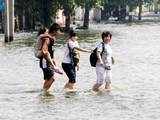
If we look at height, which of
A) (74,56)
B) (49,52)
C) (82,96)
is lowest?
(82,96)

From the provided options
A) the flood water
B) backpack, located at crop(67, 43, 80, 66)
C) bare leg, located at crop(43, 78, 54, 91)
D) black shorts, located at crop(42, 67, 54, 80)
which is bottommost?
the flood water

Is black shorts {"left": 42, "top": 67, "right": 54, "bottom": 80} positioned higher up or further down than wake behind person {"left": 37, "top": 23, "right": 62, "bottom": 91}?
further down

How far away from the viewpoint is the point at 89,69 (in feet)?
81.1

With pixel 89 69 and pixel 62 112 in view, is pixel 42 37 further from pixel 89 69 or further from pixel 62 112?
pixel 89 69

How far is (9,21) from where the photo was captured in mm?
Result: 41969

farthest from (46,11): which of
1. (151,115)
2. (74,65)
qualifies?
(151,115)

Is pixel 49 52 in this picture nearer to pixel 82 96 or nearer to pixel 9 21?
pixel 82 96

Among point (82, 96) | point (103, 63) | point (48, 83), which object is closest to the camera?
point (82, 96)

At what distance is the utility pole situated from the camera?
4088 cm

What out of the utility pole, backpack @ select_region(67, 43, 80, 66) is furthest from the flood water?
the utility pole

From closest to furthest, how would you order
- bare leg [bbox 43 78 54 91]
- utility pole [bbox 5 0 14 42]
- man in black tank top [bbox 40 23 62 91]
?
man in black tank top [bbox 40 23 62 91] → bare leg [bbox 43 78 54 91] → utility pole [bbox 5 0 14 42]

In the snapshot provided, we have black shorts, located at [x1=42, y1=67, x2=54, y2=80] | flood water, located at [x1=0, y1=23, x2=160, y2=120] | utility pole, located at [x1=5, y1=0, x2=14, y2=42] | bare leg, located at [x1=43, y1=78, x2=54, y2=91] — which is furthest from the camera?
utility pole, located at [x1=5, y1=0, x2=14, y2=42]

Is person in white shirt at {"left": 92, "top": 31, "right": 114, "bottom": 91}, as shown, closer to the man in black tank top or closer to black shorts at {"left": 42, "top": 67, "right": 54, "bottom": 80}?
the man in black tank top

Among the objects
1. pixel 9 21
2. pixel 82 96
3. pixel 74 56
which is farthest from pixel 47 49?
pixel 9 21
